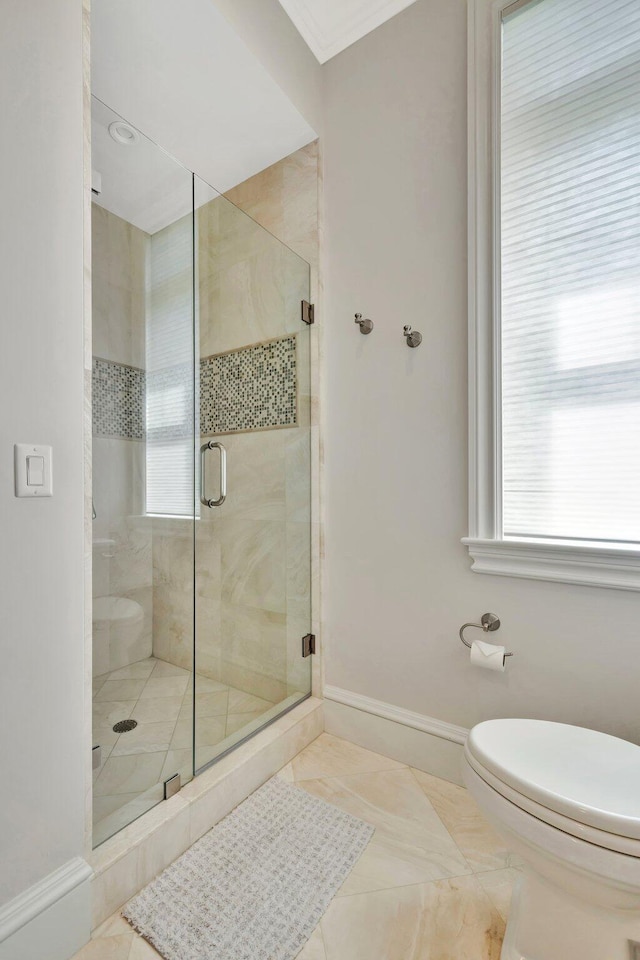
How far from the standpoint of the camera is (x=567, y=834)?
85 centimetres

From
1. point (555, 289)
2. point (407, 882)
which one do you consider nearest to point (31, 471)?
point (407, 882)

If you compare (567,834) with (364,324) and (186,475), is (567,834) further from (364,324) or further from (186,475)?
(364,324)

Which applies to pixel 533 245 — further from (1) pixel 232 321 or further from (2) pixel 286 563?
(2) pixel 286 563

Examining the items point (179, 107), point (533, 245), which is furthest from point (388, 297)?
point (179, 107)

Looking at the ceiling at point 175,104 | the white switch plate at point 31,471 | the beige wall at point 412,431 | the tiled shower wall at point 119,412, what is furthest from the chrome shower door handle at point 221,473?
the ceiling at point 175,104

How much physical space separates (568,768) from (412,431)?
1.08 meters

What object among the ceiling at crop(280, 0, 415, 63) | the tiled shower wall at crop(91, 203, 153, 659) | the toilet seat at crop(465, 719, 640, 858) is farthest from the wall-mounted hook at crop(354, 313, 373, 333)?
the toilet seat at crop(465, 719, 640, 858)

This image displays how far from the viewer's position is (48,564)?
0.98 metres

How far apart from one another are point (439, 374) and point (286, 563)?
3.16 feet

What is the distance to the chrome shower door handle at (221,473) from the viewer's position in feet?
5.07

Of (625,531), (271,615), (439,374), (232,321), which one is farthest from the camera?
(271,615)

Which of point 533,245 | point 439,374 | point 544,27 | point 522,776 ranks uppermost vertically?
point 544,27

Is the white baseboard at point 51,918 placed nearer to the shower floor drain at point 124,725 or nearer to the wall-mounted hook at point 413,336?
the shower floor drain at point 124,725

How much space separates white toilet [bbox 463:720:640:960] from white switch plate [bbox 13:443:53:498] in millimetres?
1120
